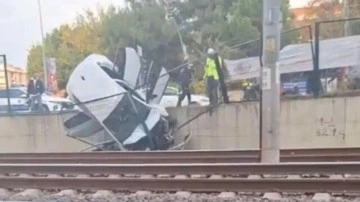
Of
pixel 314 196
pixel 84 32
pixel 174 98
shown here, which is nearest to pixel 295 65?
pixel 174 98

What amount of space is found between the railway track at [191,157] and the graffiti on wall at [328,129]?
2.08 meters

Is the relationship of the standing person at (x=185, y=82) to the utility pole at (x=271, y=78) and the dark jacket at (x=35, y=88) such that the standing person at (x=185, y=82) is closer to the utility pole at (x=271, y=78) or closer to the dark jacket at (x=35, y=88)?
the dark jacket at (x=35, y=88)

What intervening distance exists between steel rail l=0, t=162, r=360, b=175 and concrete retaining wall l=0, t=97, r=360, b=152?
4100mm

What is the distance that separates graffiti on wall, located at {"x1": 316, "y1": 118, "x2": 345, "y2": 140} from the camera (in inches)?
470

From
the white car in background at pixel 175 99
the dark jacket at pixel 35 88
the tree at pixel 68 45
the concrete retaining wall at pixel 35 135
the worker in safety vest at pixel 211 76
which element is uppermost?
the tree at pixel 68 45

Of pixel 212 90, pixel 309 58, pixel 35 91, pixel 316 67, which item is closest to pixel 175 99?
pixel 212 90

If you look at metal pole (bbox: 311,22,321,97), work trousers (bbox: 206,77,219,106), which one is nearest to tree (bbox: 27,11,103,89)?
work trousers (bbox: 206,77,219,106)

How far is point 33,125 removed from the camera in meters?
14.4

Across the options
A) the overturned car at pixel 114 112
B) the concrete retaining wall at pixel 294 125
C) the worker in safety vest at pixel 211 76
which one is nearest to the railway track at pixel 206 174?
the concrete retaining wall at pixel 294 125

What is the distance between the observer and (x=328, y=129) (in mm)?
12031

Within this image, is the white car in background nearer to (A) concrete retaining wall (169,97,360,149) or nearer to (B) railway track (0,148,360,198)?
(A) concrete retaining wall (169,97,360,149)

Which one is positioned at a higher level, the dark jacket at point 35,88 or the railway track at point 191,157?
the dark jacket at point 35,88

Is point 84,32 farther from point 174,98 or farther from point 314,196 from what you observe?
point 314,196

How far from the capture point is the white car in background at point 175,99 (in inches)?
554
